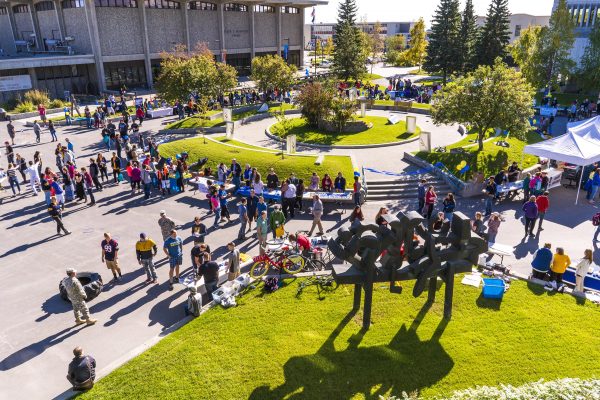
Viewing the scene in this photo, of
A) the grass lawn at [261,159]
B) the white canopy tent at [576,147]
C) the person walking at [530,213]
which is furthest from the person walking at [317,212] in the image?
the white canopy tent at [576,147]

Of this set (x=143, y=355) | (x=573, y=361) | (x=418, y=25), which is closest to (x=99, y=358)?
(x=143, y=355)

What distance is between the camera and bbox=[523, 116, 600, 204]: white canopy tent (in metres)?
17.6

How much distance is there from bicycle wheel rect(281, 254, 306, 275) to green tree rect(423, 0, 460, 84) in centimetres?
4344

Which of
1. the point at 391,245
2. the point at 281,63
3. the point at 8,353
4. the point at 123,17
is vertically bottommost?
the point at 8,353

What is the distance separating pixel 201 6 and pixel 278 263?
48.5 m

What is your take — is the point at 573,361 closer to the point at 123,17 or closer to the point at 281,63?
the point at 281,63

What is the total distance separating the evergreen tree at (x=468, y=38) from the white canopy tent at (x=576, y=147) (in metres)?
32.3

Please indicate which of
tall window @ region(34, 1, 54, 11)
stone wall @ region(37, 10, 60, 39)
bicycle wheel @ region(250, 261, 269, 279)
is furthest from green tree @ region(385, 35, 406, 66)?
bicycle wheel @ region(250, 261, 269, 279)

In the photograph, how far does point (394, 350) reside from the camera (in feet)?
31.3

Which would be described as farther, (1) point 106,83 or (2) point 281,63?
(1) point 106,83

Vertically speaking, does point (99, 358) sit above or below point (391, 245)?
below

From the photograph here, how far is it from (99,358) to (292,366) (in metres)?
4.23

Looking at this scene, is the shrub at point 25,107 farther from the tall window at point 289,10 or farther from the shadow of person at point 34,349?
the tall window at point 289,10

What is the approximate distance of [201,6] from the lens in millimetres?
52875
